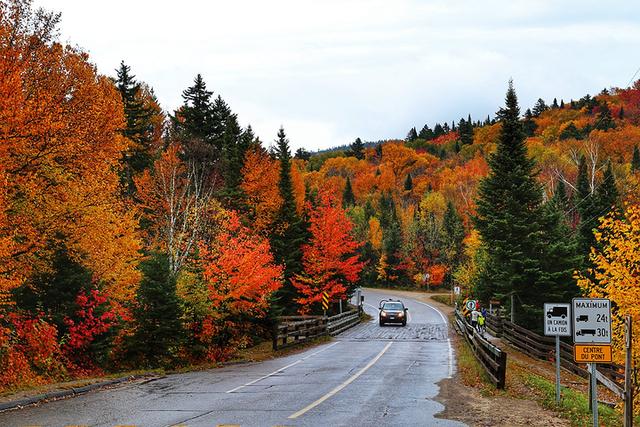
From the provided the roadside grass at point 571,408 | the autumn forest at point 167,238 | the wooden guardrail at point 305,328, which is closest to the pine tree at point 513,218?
the autumn forest at point 167,238

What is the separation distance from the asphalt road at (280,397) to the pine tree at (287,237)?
21.9 m

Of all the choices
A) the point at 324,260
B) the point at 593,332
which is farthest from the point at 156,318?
the point at 324,260

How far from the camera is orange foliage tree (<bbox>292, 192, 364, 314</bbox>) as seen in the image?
151ft

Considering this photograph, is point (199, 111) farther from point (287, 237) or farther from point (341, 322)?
point (341, 322)

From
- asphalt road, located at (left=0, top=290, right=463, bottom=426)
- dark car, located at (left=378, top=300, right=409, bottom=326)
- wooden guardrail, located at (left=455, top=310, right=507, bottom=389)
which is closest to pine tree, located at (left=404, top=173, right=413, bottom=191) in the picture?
dark car, located at (left=378, top=300, right=409, bottom=326)

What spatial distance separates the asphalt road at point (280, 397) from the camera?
11203 mm

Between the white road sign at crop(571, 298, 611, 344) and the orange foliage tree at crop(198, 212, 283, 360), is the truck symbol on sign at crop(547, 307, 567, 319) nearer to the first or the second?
the white road sign at crop(571, 298, 611, 344)

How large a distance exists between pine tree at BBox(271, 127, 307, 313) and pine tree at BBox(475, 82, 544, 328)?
15.3 meters

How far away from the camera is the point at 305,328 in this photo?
32.0m

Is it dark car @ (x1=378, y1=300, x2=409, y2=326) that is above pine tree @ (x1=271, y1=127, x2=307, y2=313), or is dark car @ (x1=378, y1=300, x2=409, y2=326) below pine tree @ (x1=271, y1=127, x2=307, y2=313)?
below

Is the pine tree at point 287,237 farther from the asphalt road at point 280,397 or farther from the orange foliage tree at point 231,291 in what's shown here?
the asphalt road at point 280,397

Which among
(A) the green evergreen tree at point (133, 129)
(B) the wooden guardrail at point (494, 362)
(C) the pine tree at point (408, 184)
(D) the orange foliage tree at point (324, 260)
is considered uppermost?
(C) the pine tree at point (408, 184)

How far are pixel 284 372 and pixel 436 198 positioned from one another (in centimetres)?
10158

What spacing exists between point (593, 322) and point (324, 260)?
35517mm
